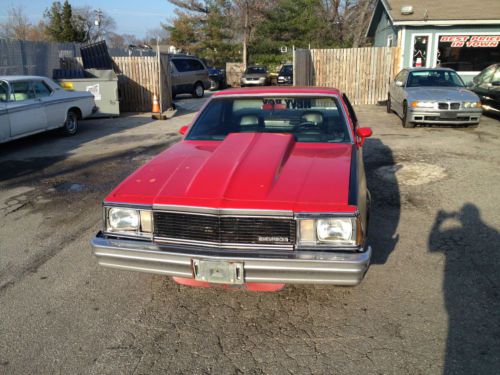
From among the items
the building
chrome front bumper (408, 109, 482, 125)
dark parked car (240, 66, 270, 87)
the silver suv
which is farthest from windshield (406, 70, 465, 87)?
dark parked car (240, 66, 270, 87)

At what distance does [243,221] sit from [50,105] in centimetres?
893

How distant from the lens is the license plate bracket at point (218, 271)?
2.95 metres

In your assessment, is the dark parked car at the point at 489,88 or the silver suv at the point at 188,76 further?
the silver suv at the point at 188,76

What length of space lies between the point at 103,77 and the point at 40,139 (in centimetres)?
427

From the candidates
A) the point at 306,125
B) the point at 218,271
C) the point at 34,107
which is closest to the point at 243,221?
the point at 218,271

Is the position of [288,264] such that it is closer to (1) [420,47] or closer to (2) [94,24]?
(1) [420,47]

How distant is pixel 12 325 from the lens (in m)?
3.27

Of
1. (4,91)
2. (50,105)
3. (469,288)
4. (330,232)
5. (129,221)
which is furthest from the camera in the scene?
(50,105)

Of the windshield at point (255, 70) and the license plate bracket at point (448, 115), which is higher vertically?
the windshield at point (255, 70)

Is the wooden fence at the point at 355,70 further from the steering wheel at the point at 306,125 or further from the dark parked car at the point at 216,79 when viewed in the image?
the steering wheel at the point at 306,125

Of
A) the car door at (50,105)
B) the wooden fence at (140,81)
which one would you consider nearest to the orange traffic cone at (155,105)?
the wooden fence at (140,81)

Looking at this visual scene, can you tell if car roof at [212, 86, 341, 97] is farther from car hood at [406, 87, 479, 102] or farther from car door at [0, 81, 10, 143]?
car hood at [406, 87, 479, 102]

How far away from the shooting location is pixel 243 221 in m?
2.97

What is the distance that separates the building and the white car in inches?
486
